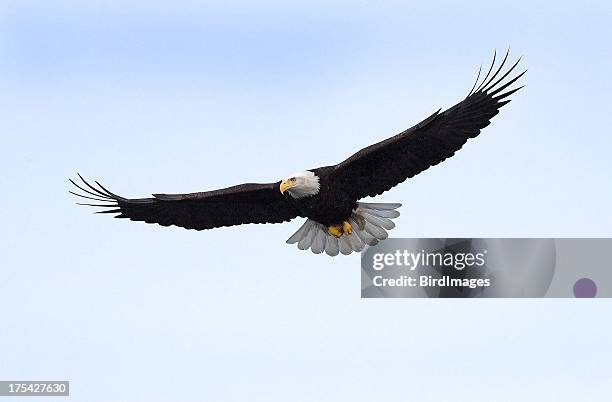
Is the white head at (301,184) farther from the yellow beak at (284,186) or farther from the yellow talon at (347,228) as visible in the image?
the yellow talon at (347,228)

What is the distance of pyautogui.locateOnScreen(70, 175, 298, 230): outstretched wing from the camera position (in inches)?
524

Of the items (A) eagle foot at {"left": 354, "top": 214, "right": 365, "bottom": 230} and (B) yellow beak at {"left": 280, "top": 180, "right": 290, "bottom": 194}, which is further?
(A) eagle foot at {"left": 354, "top": 214, "right": 365, "bottom": 230}

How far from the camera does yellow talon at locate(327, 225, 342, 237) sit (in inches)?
540

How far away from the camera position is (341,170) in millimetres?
12906

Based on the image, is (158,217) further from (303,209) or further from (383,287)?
(383,287)

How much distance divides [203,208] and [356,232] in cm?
145

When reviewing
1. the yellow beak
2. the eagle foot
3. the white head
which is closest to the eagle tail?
the eagle foot

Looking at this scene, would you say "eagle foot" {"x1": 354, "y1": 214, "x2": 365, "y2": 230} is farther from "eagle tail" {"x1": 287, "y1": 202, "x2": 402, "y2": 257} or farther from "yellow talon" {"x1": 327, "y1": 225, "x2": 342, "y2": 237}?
"yellow talon" {"x1": 327, "y1": 225, "x2": 342, "y2": 237}

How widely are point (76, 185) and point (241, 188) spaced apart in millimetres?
1583

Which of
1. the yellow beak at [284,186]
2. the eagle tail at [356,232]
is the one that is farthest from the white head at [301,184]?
the eagle tail at [356,232]

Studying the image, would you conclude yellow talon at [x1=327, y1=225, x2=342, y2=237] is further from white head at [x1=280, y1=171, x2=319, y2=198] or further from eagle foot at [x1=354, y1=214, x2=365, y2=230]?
white head at [x1=280, y1=171, x2=319, y2=198]

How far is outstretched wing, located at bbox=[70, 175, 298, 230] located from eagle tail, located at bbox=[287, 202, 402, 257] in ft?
1.53

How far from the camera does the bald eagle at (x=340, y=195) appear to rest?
41.6 feet

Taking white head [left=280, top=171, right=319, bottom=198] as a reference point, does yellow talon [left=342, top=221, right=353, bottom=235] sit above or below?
below
